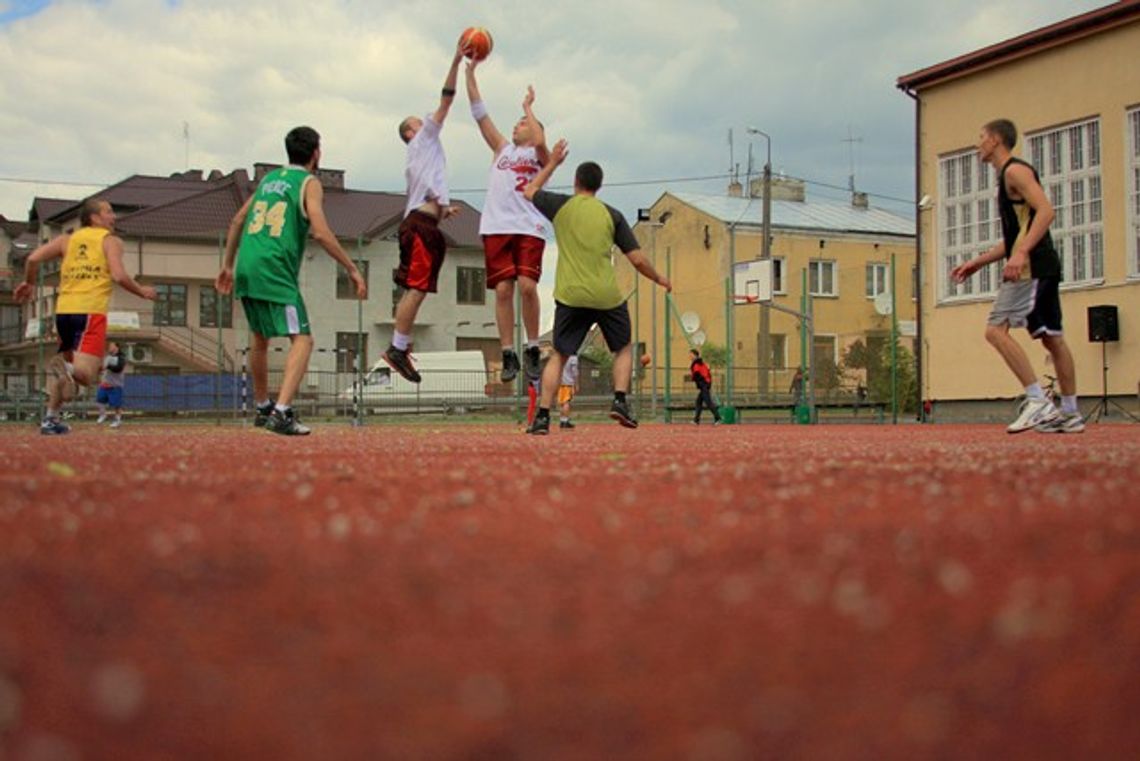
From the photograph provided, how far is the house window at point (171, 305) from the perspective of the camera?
43.7 meters

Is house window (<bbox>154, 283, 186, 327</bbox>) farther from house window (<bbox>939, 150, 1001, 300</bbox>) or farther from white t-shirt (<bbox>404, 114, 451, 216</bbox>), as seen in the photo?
white t-shirt (<bbox>404, 114, 451, 216</bbox>)

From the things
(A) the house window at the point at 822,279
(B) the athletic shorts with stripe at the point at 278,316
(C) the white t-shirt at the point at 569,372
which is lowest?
(C) the white t-shirt at the point at 569,372

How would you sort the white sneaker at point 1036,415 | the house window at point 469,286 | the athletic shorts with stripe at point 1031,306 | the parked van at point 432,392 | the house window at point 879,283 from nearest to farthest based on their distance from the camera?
the athletic shorts with stripe at point 1031,306
the white sneaker at point 1036,415
the parked van at point 432,392
the house window at point 879,283
the house window at point 469,286

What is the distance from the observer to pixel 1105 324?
61.3ft

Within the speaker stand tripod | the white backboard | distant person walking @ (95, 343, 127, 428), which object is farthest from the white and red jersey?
the white backboard

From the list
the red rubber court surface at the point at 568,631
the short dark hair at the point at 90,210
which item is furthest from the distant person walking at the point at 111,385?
the red rubber court surface at the point at 568,631

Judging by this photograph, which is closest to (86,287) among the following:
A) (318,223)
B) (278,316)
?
(278,316)

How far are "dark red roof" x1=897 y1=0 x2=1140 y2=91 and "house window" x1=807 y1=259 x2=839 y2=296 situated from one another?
215 inches

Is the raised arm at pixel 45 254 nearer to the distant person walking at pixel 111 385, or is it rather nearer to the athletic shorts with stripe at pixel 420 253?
the athletic shorts with stripe at pixel 420 253

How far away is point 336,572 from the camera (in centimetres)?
146

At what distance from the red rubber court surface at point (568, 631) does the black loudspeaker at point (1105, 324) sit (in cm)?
1789

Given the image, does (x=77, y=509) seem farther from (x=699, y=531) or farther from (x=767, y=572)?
(x=767, y=572)

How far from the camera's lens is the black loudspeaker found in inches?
735

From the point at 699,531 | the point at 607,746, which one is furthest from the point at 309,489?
the point at 607,746
